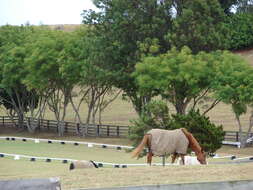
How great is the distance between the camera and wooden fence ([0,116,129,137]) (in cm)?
5710

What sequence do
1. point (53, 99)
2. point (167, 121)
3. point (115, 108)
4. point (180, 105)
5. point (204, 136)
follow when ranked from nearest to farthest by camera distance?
point (204, 136) → point (167, 121) → point (180, 105) → point (53, 99) → point (115, 108)

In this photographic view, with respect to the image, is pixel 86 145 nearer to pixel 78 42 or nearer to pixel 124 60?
pixel 124 60

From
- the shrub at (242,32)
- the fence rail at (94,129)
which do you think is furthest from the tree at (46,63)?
the shrub at (242,32)

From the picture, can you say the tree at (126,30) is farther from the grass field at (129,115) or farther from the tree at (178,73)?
the grass field at (129,115)

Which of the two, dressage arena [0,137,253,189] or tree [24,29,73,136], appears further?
tree [24,29,73,136]

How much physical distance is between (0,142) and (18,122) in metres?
13.3

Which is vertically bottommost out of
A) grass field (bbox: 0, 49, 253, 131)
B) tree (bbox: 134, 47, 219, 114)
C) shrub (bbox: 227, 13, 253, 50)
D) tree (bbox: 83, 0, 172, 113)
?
grass field (bbox: 0, 49, 253, 131)

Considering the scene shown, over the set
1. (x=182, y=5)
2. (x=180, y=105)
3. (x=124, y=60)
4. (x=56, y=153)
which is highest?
(x=182, y=5)

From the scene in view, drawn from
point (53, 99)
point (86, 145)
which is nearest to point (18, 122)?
point (53, 99)

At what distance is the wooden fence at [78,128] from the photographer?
187 feet

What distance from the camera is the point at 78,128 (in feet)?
196

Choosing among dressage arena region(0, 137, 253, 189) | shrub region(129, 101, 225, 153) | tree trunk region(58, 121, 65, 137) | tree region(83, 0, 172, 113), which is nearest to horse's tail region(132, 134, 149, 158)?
dressage arena region(0, 137, 253, 189)

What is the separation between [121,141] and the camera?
52312mm

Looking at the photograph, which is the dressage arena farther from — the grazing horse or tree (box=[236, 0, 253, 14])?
tree (box=[236, 0, 253, 14])
